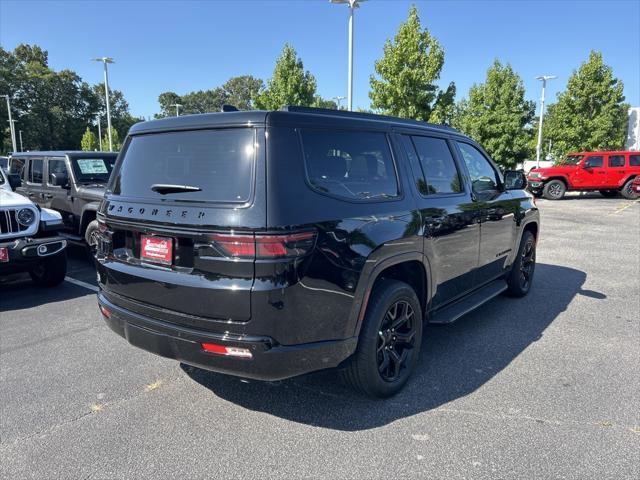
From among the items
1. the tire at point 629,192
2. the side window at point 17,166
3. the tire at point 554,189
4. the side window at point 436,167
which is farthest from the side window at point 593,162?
the side window at point 17,166

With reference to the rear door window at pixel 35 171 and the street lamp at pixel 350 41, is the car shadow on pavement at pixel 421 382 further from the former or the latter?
the street lamp at pixel 350 41

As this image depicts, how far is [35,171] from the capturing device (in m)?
8.28

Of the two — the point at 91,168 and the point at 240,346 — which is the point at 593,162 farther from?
the point at 240,346

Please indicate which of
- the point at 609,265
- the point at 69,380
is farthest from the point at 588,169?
the point at 69,380

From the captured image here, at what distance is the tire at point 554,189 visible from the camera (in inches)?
807

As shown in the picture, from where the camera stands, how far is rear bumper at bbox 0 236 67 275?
16.9 feet

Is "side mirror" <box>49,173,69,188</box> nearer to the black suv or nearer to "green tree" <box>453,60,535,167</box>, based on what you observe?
the black suv

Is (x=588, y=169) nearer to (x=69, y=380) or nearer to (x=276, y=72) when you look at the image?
(x=276, y=72)

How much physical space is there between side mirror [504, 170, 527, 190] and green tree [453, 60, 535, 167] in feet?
74.1

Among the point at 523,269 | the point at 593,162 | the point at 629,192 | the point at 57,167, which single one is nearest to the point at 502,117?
the point at 593,162

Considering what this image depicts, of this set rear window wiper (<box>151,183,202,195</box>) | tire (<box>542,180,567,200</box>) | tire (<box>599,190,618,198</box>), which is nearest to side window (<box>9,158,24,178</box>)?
rear window wiper (<box>151,183,202,195</box>)

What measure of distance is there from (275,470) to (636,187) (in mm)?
22255

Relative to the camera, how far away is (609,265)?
7.55 metres

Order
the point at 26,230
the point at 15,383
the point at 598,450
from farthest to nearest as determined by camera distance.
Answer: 1. the point at 26,230
2. the point at 15,383
3. the point at 598,450
